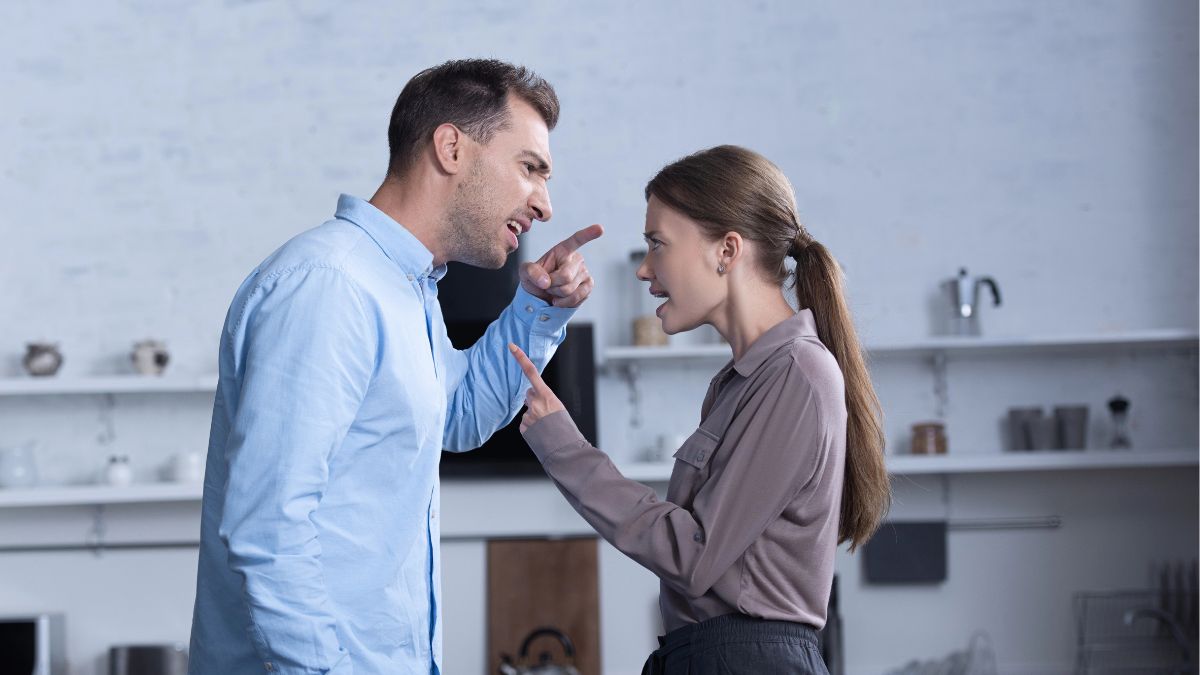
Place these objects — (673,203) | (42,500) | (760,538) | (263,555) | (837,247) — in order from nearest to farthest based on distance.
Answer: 1. (263,555)
2. (760,538)
3. (673,203)
4. (42,500)
5. (837,247)

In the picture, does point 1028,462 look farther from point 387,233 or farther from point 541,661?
point 387,233

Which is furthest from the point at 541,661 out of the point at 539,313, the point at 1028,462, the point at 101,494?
the point at 539,313

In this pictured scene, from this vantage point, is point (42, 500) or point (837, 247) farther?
point (837, 247)

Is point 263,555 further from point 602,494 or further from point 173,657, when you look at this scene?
point 173,657

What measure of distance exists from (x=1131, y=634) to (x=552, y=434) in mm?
3510

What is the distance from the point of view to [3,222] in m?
4.66

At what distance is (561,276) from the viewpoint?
79.2 inches

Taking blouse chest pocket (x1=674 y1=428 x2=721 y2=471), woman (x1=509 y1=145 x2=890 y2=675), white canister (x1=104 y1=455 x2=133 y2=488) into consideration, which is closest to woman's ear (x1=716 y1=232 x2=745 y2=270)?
woman (x1=509 y1=145 x2=890 y2=675)

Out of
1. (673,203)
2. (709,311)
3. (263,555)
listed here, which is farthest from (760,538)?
(263,555)

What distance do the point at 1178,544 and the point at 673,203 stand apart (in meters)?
3.57

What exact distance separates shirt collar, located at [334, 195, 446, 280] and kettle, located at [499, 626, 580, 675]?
7.77 ft

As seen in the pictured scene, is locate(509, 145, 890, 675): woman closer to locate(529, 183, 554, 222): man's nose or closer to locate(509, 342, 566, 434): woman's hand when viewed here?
locate(509, 342, 566, 434): woman's hand

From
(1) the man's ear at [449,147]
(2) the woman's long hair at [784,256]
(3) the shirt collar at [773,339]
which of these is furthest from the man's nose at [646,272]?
(1) the man's ear at [449,147]

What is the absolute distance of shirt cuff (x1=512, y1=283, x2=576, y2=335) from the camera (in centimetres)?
207
